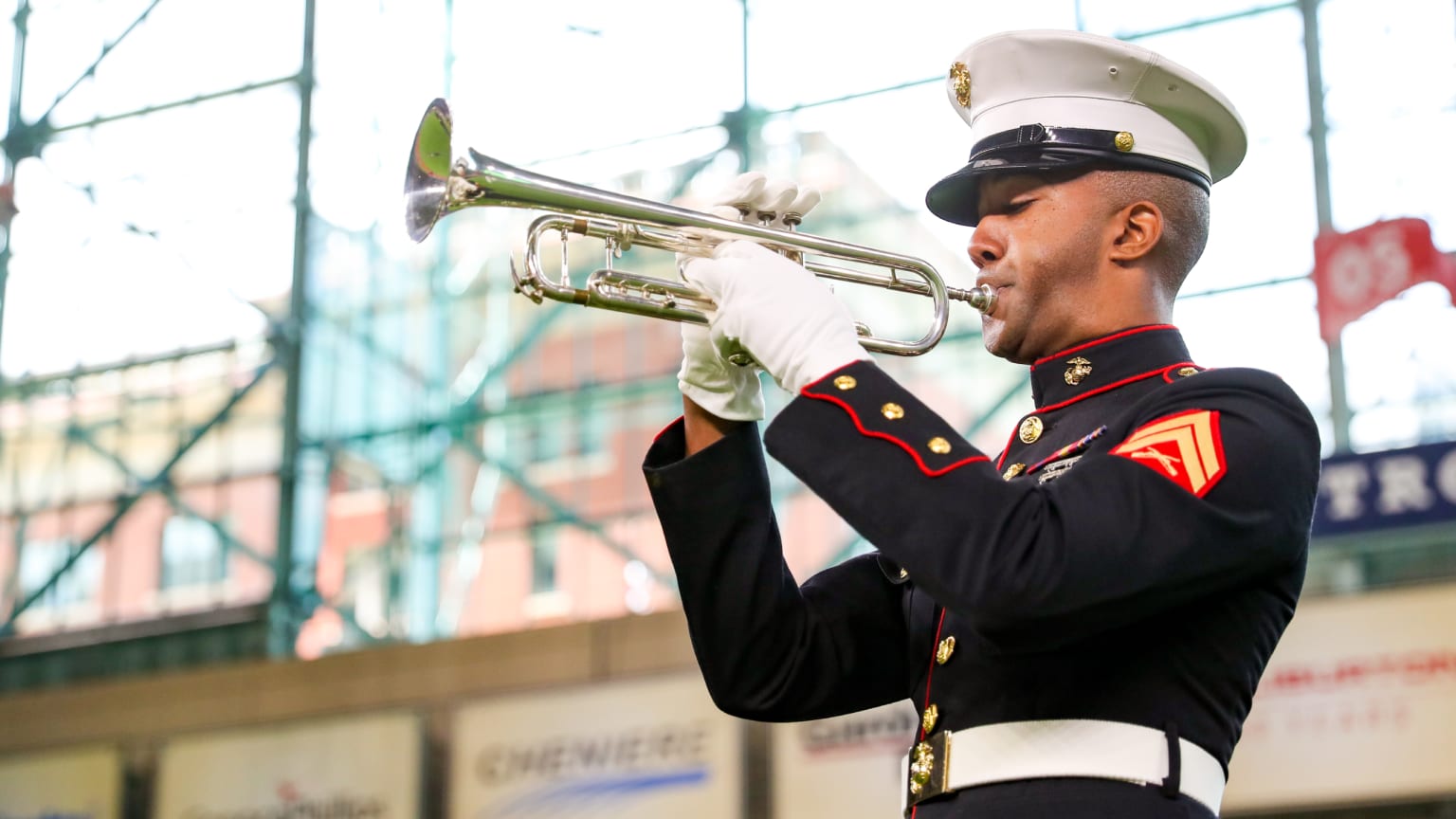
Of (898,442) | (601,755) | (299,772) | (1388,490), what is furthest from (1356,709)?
(898,442)

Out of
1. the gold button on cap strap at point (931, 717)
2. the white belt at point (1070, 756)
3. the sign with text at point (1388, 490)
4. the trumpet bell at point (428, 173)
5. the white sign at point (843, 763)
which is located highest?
the sign with text at point (1388, 490)

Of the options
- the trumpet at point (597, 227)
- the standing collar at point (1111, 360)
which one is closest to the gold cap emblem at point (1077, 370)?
the standing collar at point (1111, 360)

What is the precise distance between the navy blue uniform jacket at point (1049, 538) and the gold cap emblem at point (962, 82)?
0.33 m

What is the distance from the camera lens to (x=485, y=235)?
28.6 feet

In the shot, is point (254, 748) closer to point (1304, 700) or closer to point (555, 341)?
point (555, 341)

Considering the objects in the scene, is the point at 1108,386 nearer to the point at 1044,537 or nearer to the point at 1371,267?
the point at 1044,537

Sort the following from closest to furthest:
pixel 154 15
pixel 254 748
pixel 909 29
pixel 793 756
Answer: pixel 793 756, pixel 254 748, pixel 909 29, pixel 154 15

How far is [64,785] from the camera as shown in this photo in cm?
773

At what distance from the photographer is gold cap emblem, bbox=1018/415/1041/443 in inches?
78.0

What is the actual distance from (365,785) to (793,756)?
178 centimetres

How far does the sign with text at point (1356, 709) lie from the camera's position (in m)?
5.68

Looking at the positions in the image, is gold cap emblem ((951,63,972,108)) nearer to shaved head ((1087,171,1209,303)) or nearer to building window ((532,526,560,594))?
shaved head ((1087,171,1209,303))

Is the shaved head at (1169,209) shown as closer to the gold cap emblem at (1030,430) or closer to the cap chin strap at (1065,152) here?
the cap chin strap at (1065,152)

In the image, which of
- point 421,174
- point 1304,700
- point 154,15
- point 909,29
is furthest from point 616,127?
point 421,174
